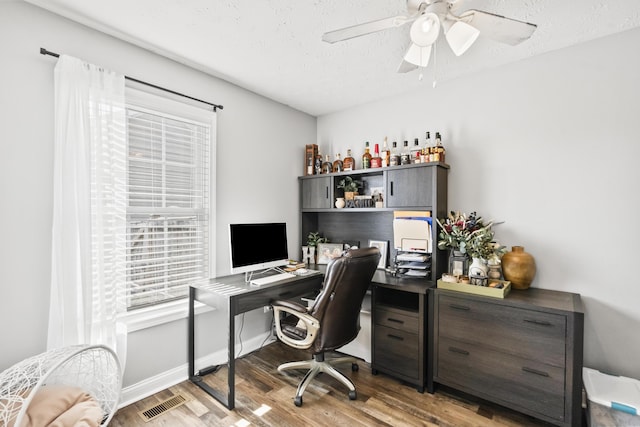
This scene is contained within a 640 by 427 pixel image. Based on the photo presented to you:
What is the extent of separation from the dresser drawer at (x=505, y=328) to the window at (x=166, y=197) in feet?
6.58

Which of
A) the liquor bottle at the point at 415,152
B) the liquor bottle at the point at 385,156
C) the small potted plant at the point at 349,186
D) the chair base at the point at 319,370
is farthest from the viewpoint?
the small potted plant at the point at 349,186

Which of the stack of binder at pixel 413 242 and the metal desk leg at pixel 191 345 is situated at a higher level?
the stack of binder at pixel 413 242

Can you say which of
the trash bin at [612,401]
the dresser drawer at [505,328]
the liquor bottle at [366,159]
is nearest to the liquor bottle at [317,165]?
the liquor bottle at [366,159]

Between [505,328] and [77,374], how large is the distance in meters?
2.62

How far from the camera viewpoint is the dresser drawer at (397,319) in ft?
7.82

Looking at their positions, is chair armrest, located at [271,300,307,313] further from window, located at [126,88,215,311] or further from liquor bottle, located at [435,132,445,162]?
liquor bottle, located at [435,132,445,162]

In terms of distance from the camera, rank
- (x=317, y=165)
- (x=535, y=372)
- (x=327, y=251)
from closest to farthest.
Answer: (x=535, y=372), (x=327, y=251), (x=317, y=165)

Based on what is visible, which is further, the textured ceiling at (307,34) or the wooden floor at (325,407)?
the wooden floor at (325,407)

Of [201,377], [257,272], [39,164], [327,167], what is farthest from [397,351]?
[39,164]

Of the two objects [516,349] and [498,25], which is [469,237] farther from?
[498,25]

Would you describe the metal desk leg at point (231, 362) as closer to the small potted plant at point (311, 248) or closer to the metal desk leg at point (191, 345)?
the metal desk leg at point (191, 345)

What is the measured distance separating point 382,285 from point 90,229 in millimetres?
2072

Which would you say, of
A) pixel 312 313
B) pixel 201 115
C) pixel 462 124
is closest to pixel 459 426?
pixel 312 313

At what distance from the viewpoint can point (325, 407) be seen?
2172 mm
